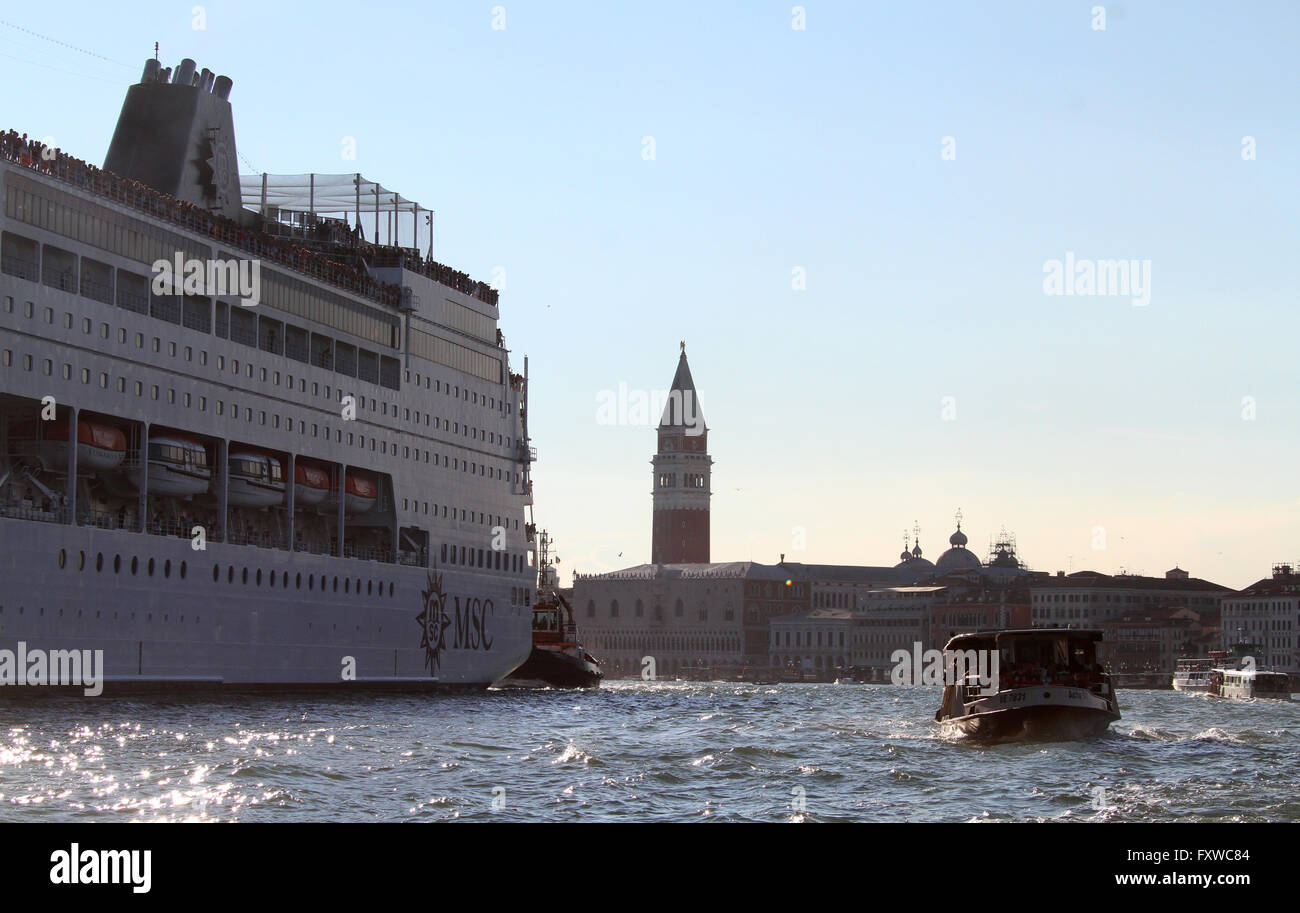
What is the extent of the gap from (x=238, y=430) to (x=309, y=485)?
5.80m

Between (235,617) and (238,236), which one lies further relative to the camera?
(238,236)

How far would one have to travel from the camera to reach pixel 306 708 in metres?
54.3

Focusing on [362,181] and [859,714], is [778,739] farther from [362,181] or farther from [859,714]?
[362,181]

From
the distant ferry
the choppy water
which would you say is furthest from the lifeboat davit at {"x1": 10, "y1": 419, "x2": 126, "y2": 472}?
the distant ferry

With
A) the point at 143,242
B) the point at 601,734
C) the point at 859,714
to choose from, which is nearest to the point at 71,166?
the point at 143,242

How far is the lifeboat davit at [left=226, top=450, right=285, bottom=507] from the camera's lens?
62375 millimetres

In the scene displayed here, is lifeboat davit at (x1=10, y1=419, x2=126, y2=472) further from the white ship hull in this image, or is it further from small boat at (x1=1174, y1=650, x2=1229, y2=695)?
small boat at (x1=1174, y1=650, x2=1229, y2=695)

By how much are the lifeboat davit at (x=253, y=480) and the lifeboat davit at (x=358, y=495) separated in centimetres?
466

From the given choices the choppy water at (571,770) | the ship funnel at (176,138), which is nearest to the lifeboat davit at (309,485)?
the ship funnel at (176,138)

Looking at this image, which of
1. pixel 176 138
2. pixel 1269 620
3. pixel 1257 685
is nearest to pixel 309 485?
pixel 176 138

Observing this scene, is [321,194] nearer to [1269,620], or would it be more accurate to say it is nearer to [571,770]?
[571,770]

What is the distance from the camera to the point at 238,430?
62.6 m

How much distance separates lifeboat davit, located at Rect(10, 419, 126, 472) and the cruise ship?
0.29 feet
